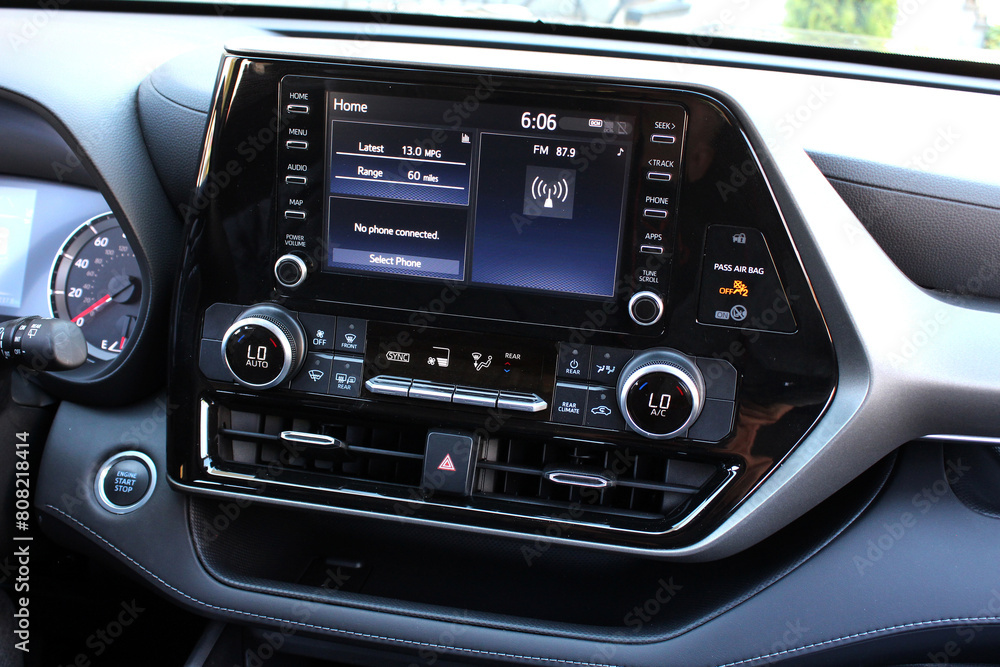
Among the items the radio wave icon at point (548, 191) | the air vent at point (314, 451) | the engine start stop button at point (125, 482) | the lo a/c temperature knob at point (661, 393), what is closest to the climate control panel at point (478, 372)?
the lo a/c temperature knob at point (661, 393)

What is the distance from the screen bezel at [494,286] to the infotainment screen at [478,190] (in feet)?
0.04

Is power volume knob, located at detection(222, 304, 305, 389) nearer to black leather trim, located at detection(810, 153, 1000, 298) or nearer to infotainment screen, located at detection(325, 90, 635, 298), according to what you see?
infotainment screen, located at detection(325, 90, 635, 298)

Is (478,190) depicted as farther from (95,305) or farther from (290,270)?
(95,305)

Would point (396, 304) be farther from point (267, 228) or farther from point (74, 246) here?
point (74, 246)

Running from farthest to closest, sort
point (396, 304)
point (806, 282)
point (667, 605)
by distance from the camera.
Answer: point (667, 605), point (396, 304), point (806, 282)

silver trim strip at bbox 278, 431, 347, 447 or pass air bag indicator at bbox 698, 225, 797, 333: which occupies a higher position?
pass air bag indicator at bbox 698, 225, 797, 333

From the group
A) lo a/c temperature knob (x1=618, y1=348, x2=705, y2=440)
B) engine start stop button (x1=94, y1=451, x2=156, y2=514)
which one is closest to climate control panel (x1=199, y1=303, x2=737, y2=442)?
lo a/c temperature knob (x1=618, y1=348, x2=705, y2=440)

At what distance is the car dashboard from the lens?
4.11ft

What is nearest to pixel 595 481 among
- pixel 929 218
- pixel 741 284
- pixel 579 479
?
pixel 579 479

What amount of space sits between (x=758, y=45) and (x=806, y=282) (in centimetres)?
69

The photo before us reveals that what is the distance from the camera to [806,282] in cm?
125

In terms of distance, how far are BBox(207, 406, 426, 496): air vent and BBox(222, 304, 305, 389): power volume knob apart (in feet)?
0.44

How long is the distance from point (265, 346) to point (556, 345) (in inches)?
21.0

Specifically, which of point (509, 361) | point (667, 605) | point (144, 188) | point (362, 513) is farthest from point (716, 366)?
point (144, 188)
